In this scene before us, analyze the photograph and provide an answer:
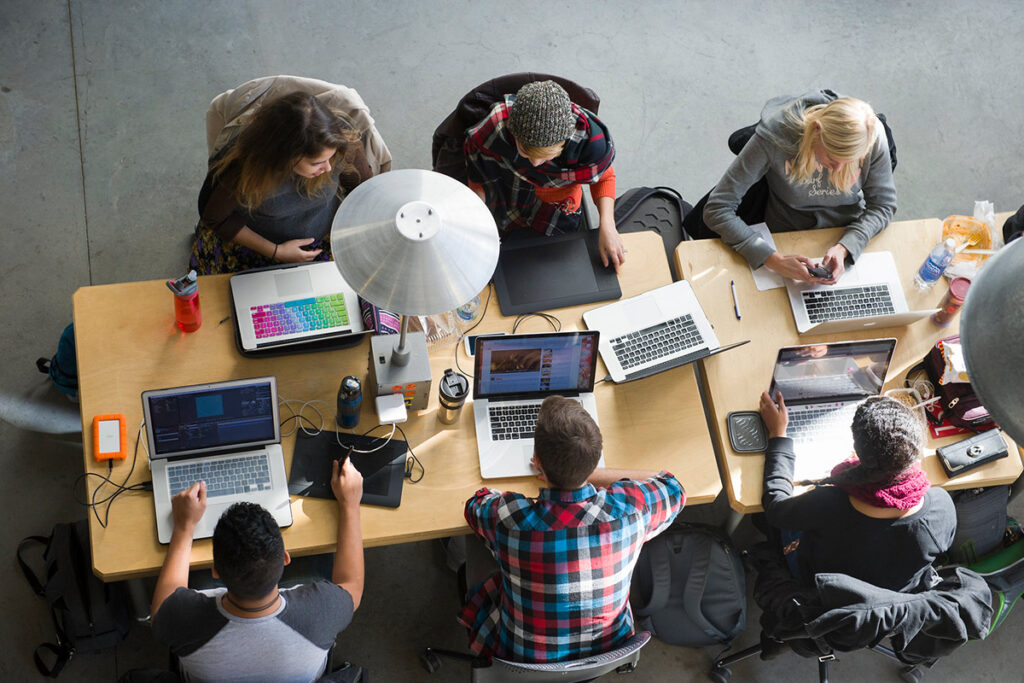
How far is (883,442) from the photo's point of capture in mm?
2176

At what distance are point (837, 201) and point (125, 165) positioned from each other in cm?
268

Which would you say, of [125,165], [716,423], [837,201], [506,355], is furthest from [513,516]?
[125,165]

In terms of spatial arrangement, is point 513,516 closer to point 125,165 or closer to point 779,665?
point 779,665

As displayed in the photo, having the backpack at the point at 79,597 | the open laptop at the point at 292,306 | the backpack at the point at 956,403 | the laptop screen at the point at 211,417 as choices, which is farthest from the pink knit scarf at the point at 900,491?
the backpack at the point at 79,597

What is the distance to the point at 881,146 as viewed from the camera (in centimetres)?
273

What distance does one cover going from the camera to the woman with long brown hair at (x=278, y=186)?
235cm

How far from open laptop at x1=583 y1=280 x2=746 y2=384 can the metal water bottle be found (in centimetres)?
71

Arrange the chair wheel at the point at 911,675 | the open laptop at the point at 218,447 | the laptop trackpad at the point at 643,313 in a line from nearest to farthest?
the open laptop at the point at 218,447
the laptop trackpad at the point at 643,313
the chair wheel at the point at 911,675

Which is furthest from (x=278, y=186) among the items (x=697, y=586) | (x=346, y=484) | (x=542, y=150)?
(x=697, y=586)

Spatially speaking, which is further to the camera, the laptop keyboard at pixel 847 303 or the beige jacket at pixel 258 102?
the laptop keyboard at pixel 847 303

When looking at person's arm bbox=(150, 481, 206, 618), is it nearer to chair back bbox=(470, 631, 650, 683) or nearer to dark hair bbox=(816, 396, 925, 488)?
chair back bbox=(470, 631, 650, 683)

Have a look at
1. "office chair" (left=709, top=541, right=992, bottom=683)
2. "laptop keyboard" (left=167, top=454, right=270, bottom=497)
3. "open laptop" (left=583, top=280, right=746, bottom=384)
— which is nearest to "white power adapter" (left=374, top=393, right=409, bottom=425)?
"laptop keyboard" (left=167, top=454, right=270, bottom=497)

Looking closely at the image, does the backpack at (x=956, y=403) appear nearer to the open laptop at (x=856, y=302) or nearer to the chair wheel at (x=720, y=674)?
the open laptop at (x=856, y=302)

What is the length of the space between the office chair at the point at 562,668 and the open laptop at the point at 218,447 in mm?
620
